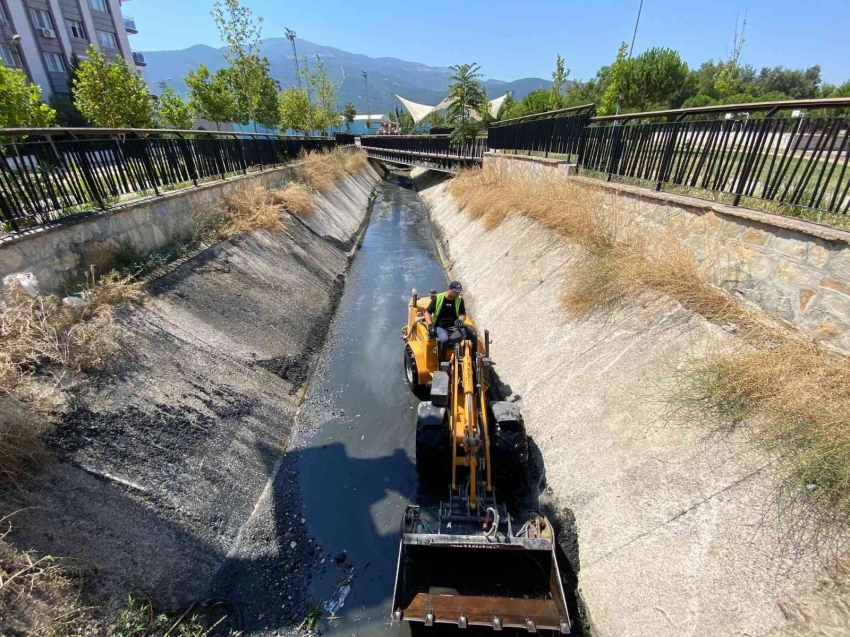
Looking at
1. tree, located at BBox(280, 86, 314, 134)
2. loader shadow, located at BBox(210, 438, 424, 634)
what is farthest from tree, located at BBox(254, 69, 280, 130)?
loader shadow, located at BBox(210, 438, 424, 634)

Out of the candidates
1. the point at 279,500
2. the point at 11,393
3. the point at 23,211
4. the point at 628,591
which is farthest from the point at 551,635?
the point at 23,211

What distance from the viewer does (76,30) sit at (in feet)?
121

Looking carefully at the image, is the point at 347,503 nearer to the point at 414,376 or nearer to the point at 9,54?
the point at 414,376

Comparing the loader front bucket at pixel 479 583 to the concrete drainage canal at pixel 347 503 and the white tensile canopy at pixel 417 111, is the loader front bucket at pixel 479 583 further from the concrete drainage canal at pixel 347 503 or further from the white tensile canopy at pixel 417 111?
the white tensile canopy at pixel 417 111

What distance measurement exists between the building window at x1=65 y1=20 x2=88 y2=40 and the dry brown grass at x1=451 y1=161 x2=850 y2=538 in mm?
51874

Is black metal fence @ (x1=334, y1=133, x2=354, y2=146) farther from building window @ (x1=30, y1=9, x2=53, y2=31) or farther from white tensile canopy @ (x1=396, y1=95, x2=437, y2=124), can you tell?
white tensile canopy @ (x1=396, y1=95, x2=437, y2=124)

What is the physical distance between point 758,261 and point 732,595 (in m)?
3.82

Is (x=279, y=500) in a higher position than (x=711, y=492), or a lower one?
lower

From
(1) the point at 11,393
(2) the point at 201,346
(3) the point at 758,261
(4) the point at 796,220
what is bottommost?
(2) the point at 201,346

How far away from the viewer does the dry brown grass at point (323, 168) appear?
19375mm

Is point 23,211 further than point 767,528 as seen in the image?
Yes

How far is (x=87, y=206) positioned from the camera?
22.3 feet

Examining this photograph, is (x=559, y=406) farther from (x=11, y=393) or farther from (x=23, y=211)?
(x=23, y=211)

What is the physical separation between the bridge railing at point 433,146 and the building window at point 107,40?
91.2ft
